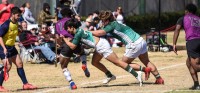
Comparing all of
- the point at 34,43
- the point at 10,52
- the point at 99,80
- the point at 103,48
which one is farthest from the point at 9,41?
the point at 34,43

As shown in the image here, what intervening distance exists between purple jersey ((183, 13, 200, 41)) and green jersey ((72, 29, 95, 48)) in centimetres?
196

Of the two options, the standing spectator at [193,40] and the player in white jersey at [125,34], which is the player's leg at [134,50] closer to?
the player in white jersey at [125,34]

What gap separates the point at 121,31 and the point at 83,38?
0.89 metres

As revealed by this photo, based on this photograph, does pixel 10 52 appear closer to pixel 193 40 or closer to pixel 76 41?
pixel 76 41

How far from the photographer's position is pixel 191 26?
15.8 m

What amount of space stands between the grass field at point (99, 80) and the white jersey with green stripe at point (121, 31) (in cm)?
103

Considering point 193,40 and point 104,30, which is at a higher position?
point 104,30

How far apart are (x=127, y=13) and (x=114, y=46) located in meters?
10.1

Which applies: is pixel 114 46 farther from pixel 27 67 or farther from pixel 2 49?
pixel 2 49

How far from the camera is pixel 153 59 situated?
83.7 ft

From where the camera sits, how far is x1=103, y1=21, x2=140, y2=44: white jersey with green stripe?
16438mm

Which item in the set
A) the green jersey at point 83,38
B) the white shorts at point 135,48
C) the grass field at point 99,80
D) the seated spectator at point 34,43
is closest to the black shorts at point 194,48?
the grass field at point 99,80

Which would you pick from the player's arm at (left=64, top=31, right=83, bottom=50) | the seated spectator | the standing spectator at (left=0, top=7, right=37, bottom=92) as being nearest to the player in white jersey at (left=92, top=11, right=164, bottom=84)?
the player's arm at (left=64, top=31, right=83, bottom=50)

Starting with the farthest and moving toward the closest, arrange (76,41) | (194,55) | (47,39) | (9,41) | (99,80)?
(47,39)
(99,80)
(9,41)
(76,41)
(194,55)
